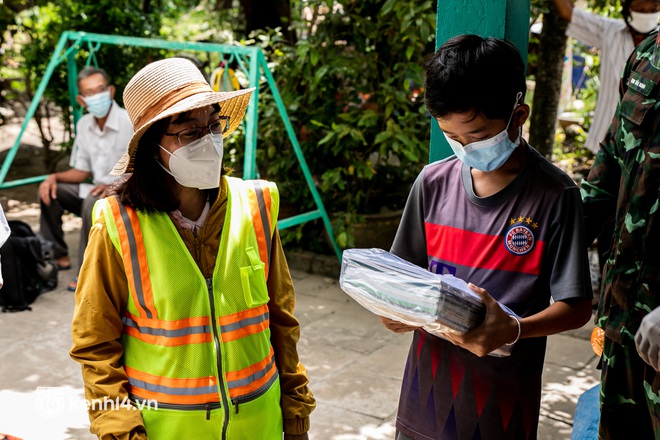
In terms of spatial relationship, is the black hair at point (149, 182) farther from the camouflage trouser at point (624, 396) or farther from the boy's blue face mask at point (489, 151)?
the camouflage trouser at point (624, 396)

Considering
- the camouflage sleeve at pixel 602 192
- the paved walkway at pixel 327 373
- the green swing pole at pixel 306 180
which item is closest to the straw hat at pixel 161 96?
the camouflage sleeve at pixel 602 192

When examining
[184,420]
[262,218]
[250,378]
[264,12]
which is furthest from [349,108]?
[184,420]

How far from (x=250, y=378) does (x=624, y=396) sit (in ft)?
3.05

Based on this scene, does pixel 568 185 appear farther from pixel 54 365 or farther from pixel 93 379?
pixel 54 365

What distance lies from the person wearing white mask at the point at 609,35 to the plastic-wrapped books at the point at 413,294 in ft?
12.5

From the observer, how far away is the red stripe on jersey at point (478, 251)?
1819mm

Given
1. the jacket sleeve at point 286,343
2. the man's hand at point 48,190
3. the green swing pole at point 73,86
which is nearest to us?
the jacket sleeve at point 286,343

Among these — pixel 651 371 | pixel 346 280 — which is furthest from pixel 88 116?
pixel 651 371

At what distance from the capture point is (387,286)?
5.76 ft

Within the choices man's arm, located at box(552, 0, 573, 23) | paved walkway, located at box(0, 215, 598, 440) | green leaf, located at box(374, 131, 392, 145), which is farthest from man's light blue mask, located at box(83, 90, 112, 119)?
man's arm, located at box(552, 0, 573, 23)

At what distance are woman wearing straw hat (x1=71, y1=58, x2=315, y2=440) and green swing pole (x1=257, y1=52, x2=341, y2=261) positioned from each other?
338 centimetres

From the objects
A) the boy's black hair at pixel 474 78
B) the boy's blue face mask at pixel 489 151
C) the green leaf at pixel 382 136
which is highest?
the boy's black hair at pixel 474 78

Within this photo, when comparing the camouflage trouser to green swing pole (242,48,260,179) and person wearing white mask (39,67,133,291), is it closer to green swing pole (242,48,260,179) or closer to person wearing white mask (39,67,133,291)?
green swing pole (242,48,260,179)

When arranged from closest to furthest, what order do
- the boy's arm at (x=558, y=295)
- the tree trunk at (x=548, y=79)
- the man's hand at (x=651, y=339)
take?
1. the man's hand at (x=651, y=339)
2. the boy's arm at (x=558, y=295)
3. the tree trunk at (x=548, y=79)
